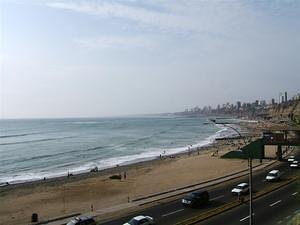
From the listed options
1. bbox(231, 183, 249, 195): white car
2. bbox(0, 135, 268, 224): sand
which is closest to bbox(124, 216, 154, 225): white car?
bbox(0, 135, 268, 224): sand

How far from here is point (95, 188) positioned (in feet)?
181

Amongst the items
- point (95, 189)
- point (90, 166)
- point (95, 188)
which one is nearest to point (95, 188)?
point (95, 188)

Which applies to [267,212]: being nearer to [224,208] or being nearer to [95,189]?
[224,208]

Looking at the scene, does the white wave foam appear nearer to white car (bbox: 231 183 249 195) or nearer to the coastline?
the coastline

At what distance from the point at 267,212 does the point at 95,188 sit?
2723 cm

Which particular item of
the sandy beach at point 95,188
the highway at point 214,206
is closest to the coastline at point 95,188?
the sandy beach at point 95,188

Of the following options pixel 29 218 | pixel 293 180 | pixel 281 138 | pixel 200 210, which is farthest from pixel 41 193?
pixel 281 138

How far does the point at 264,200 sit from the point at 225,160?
1514 inches

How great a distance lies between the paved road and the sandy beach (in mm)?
12899

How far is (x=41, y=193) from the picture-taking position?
2133 inches

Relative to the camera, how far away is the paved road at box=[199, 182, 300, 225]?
101 ft

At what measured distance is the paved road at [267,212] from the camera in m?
30.7

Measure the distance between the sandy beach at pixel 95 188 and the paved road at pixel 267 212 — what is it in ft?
42.3

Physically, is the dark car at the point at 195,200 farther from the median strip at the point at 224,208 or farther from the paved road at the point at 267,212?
the paved road at the point at 267,212
